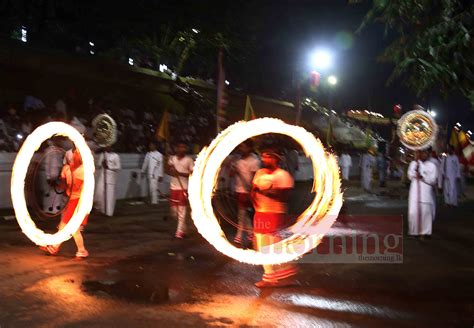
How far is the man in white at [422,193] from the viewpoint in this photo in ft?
37.6

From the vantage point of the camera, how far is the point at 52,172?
43.9ft

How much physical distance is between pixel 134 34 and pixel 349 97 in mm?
30380

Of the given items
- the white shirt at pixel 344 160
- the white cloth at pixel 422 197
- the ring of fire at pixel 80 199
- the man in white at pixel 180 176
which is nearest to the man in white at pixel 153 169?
the man in white at pixel 180 176

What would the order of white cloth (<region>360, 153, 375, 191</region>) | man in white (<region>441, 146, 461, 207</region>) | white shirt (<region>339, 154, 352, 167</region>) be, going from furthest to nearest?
white shirt (<region>339, 154, 352, 167</region>)
white cloth (<region>360, 153, 375, 191</region>)
man in white (<region>441, 146, 461, 207</region>)

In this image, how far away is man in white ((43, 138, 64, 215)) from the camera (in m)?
12.7

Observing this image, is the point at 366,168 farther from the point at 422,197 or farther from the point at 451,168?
the point at 422,197

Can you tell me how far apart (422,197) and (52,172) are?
8006 mm

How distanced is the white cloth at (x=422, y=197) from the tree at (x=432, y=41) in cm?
265

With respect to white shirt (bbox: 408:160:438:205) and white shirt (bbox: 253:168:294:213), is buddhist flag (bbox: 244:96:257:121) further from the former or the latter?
white shirt (bbox: 253:168:294:213)

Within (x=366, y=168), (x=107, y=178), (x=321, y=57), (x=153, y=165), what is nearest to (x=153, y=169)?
(x=153, y=165)

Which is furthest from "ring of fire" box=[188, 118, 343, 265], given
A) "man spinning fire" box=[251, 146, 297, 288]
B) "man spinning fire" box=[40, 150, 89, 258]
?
"man spinning fire" box=[40, 150, 89, 258]

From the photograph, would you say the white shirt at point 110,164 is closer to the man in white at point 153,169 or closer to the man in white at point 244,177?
the man in white at point 153,169

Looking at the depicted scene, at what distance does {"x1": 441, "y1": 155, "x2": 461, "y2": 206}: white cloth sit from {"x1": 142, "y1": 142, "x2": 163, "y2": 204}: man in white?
29.7ft

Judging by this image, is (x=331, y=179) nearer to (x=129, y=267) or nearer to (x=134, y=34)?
(x=129, y=267)
